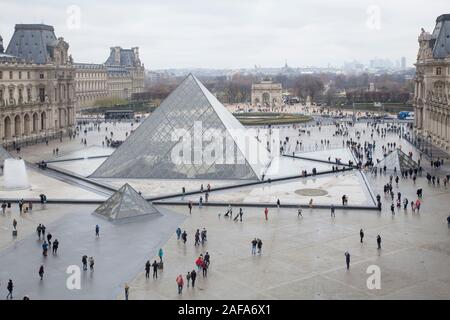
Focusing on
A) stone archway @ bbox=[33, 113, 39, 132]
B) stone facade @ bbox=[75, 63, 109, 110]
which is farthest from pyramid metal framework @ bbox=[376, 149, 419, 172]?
stone facade @ bbox=[75, 63, 109, 110]

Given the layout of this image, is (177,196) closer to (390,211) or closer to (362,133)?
(390,211)

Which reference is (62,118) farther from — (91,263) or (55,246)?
(91,263)

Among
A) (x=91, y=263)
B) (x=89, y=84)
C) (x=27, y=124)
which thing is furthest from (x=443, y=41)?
(x=89, y=84)

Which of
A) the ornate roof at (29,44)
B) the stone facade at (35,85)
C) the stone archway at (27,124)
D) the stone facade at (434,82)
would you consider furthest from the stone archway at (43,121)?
the stone facade at (434,82)

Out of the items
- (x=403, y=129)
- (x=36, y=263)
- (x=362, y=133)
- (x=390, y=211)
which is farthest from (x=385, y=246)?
(x=403, y=129)

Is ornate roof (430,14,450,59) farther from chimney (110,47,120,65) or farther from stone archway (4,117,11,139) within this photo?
chimney (110,47,120,65)
